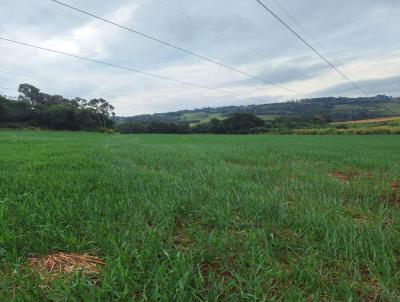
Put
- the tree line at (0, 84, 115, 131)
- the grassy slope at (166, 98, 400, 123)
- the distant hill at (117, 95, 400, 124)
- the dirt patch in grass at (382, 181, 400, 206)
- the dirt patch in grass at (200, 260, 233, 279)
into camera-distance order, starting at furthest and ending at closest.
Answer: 1. the grassy slope at (166, 98, 400, 123)
2. the distant hill at (117, 95, 400, 124)
3. the tree line at (0, 84, 115, 131)
4. the dirt patch in grass at (382, 181, 400, 206)
5. the dirt patch in grass at (200, 260, 233, 279)

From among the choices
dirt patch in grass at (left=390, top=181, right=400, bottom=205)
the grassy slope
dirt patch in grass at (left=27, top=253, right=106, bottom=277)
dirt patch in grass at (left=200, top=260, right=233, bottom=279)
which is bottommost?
dirt patch in grass at (left=390, top=181, right=400, bottom=205)

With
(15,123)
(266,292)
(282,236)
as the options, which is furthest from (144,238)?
(15,123)

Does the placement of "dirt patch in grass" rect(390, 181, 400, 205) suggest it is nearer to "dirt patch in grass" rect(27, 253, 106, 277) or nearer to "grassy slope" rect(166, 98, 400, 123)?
"dirt patch in grass" rect(27, 253, 106, 277)

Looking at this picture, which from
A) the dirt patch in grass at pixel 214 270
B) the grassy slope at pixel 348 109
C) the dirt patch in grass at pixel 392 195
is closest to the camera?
the dirt patch in grass at pixel 214 270

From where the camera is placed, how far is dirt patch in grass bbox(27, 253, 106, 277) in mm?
2026

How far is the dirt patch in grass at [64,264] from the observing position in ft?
6.65

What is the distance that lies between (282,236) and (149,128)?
9179 centimetres

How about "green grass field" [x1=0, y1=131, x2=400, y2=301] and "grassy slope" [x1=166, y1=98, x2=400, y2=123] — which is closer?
"green grass field" [x1=0, y1=131, x2=400, y2=301]

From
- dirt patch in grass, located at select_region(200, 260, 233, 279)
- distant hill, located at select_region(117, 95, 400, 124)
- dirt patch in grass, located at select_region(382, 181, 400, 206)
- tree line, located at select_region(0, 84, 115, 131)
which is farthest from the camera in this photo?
distant hill, located at select_region(117, 95, 400, 124)

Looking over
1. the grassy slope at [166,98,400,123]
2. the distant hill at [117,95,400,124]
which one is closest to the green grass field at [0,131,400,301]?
the distant hill at [117,95,400,124]

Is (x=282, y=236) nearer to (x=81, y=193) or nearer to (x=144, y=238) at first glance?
(x=144, y=238)

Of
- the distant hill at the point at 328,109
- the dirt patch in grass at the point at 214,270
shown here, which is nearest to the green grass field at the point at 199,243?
→ the dirt patch in grass at the point at 214,270

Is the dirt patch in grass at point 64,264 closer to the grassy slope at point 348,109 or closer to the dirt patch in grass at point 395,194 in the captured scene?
the dirt patch in grass at point 395,194

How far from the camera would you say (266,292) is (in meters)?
1.78
